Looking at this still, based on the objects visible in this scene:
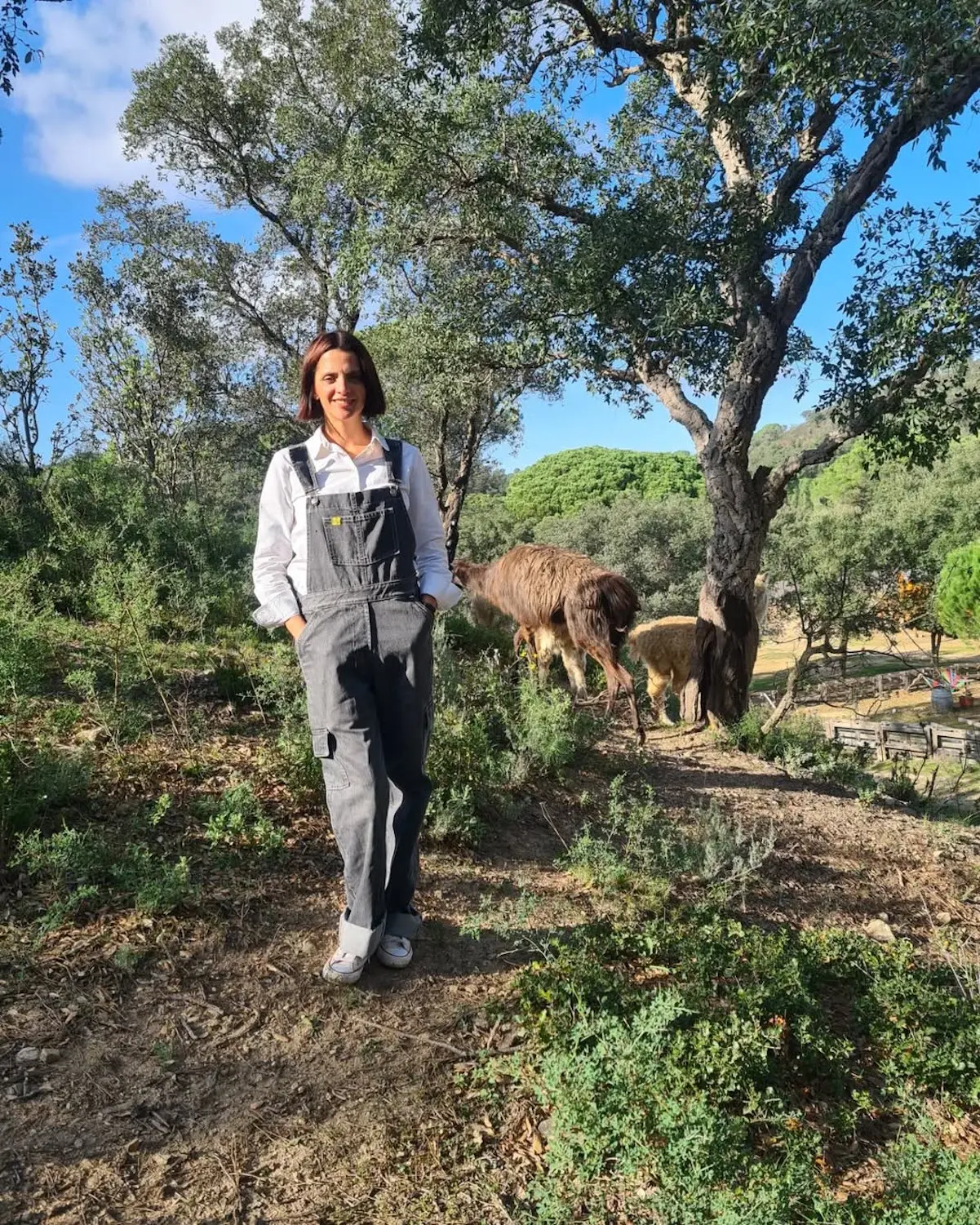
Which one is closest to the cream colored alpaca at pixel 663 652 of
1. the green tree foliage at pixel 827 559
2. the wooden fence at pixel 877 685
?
the green tree foliage at pixel 827 559

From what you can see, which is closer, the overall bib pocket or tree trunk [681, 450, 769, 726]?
the overall bib pocket

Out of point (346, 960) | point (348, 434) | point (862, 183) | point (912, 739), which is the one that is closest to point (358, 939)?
point (346, 960)

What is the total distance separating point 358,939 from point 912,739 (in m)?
17.3

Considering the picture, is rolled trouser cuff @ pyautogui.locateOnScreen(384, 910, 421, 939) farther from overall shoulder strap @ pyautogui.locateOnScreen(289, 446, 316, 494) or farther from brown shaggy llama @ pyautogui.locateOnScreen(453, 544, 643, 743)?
brown shaggy llama @ pyautogui.locateOnScreen(453, 544, 643, 743)

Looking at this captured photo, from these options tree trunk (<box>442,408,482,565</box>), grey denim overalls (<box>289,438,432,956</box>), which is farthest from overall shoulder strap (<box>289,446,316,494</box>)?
tree trunk (<box>442,408,482,565</box>)

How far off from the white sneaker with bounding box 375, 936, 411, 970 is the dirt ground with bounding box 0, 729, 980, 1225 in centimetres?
5

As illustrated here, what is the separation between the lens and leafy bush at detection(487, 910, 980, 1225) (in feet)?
6.96

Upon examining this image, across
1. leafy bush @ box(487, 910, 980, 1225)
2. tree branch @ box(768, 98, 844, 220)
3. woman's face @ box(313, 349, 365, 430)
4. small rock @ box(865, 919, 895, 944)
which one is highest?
tree branch @ box(768, 98, 844, 220)

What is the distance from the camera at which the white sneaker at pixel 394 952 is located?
3.13 meters

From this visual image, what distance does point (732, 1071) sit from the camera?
2.49m

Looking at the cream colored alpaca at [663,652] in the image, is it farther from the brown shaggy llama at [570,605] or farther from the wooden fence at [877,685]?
the wooden fence at [877,685]

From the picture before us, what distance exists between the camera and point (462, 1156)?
92.4 inches

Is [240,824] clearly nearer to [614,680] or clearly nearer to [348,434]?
[348,434]

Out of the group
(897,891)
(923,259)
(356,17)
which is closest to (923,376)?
(923,259)
